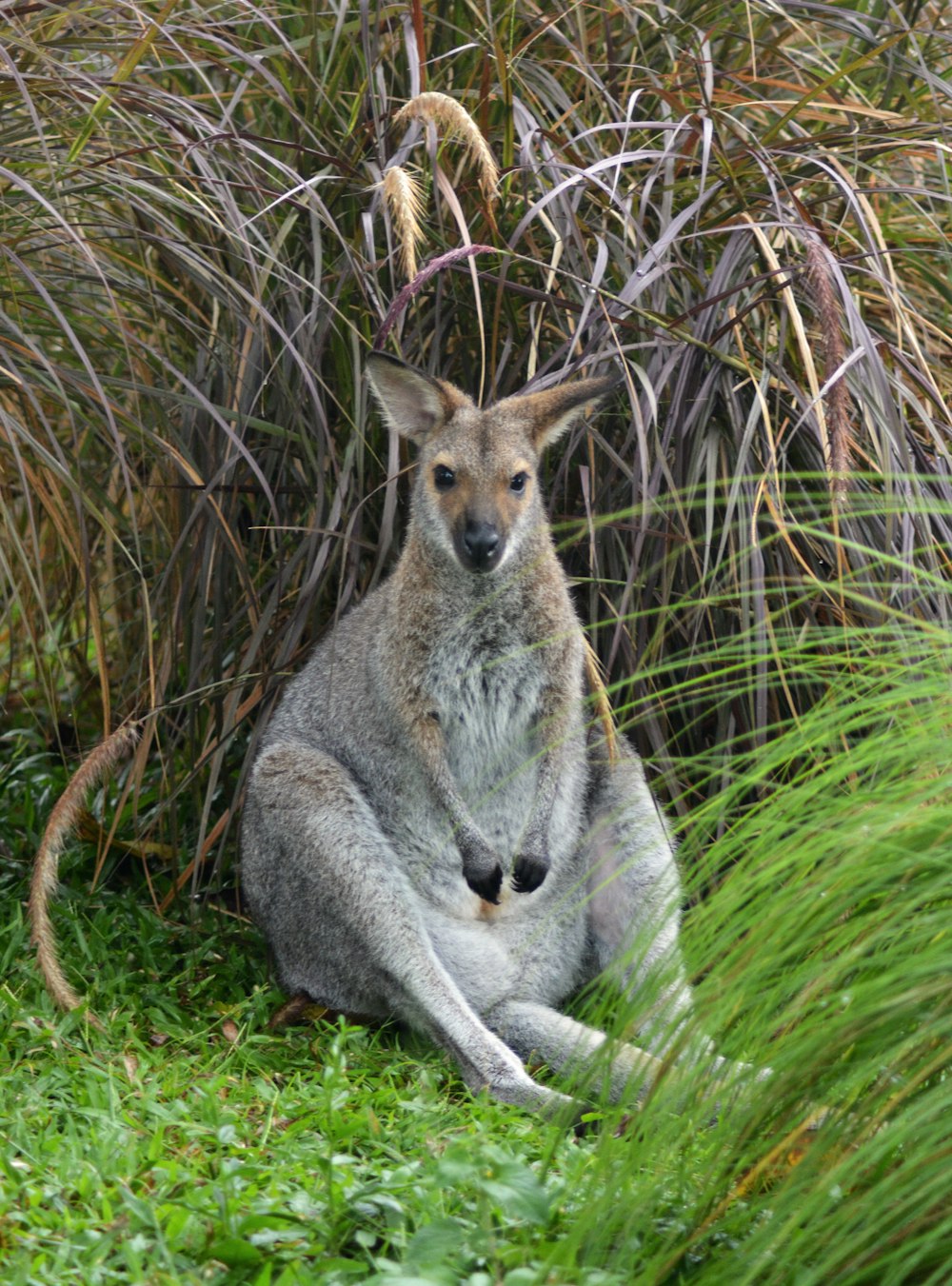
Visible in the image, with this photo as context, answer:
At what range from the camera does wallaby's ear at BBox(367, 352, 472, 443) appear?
3.63 meters

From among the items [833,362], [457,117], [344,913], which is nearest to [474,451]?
[457,117]

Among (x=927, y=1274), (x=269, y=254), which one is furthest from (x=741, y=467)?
(x=927, y=1274)

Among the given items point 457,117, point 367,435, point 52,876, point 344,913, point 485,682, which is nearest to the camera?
point 457,117

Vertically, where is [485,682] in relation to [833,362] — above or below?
below

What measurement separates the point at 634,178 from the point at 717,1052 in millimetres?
3084

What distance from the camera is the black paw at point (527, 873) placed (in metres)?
3.67

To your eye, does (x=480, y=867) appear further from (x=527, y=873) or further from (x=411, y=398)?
(x=411, y=398)

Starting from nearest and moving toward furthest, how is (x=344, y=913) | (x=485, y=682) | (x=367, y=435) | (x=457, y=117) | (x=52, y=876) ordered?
(x=457, y=117), (x=52, y=876), (x=344, y=913), (x=485, y=682), (x=367, y=435)

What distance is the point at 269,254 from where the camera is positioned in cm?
396

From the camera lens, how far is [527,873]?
12.0 feet

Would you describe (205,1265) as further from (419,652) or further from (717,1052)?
(419,652)

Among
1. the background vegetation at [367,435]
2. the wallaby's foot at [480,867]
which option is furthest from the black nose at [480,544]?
the wallaby's foot at [480,867]

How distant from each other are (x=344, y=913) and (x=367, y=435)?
4.71 feet

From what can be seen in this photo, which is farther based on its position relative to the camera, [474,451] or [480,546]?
[474,451]
